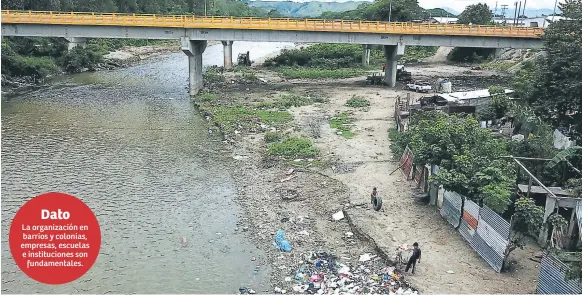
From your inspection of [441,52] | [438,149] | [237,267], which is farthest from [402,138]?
[441,52]

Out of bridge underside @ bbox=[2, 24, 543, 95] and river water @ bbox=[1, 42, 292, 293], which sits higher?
bridge underside @ bbox=[2, 24, 543, 95]

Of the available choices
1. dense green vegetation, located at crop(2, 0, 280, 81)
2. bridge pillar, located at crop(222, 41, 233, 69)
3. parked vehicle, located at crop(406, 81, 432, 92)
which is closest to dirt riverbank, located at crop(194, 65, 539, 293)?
parked vehicle, located at crop(406, 81, 432, 92)

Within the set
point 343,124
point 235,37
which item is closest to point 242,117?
point 343,124

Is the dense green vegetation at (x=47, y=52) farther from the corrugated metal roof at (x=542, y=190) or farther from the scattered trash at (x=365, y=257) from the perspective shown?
the corrugated metal roof at (x=542, y=190)

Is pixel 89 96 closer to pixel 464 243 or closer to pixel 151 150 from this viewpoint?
pixel 151 150

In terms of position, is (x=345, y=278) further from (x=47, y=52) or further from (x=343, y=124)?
(x=47, y=52)

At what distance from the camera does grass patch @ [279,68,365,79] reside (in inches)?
2036

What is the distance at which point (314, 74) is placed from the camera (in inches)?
2047

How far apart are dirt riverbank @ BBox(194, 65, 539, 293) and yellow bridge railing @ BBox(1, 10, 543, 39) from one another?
9080 mm

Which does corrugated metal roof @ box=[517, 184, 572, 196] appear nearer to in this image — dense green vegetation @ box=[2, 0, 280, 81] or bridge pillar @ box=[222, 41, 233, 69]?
dense green vegetation @ box=[2, 0, 280, 81]

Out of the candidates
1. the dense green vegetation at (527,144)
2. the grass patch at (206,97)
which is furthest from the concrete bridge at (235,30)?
the dense green vegetation at (527,144)

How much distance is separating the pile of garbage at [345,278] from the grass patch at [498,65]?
47.8 metres

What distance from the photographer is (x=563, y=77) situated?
2095 centimetres

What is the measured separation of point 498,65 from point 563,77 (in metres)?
39.8
